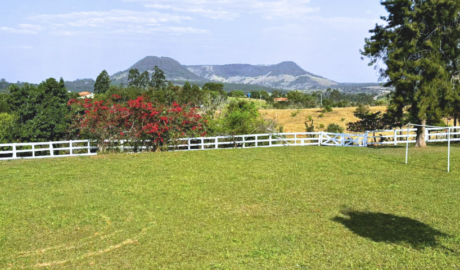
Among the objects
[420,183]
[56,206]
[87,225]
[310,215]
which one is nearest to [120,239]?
[87,225]

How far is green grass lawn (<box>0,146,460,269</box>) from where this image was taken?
7.75m

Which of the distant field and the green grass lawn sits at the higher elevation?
the distant field

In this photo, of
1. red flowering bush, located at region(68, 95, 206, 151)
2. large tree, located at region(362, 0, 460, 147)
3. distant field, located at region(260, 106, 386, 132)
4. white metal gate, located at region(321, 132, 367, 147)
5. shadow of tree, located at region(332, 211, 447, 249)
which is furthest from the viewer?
distant field, located at region(260, 106, 386, 132)

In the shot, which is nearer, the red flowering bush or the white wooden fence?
the red flowering bush

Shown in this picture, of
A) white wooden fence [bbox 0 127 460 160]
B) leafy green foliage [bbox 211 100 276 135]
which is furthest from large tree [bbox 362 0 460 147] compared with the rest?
leafy green foliage [bbox 211 100 276 135]

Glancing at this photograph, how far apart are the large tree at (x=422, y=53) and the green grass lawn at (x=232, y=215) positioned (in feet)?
14.1

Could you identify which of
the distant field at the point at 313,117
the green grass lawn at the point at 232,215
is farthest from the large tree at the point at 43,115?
the distant field at the point at 313,117

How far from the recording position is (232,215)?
34.6 ft

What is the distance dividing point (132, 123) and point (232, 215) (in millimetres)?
13642

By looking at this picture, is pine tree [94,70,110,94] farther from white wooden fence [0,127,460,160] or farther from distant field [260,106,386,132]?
white wooden fence [0,127,460,160]

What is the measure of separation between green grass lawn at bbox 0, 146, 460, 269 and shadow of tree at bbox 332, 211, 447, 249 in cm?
2

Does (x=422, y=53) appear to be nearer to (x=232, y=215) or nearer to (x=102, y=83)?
(x=232, y=215)

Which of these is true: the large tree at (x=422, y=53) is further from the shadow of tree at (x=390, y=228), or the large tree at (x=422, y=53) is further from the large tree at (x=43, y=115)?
the large tree at (x=43, y=115)

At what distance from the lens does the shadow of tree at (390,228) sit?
855 cm
